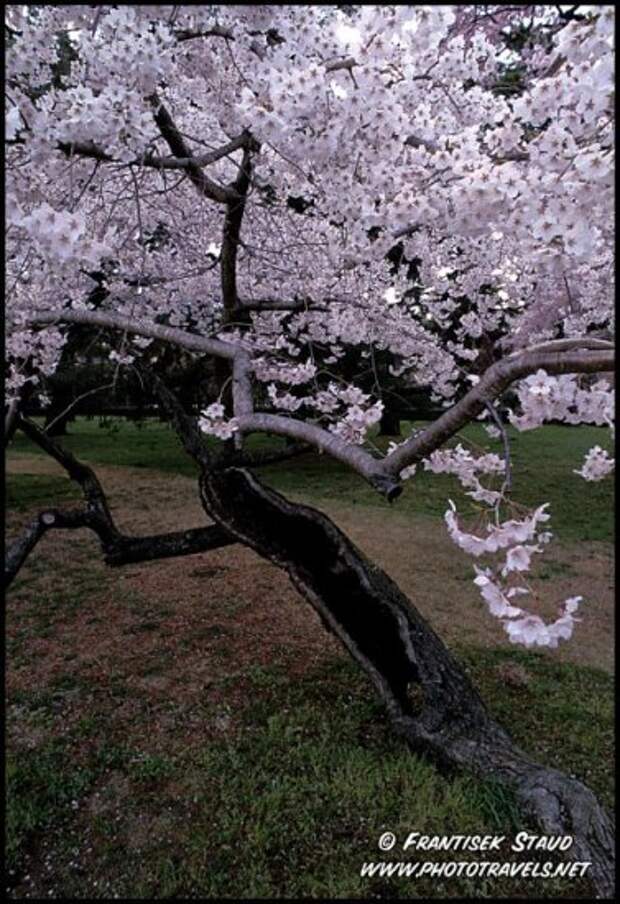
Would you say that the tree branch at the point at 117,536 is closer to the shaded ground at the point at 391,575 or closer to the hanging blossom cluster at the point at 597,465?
A: the shaded ground at the point at 391,575

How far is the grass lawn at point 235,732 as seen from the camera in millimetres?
2484

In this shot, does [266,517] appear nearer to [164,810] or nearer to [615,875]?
[164,810]

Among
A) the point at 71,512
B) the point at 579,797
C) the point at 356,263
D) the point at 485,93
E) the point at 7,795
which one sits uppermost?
the point at 485,93

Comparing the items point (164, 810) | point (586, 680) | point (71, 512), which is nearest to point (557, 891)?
point (164, 810)

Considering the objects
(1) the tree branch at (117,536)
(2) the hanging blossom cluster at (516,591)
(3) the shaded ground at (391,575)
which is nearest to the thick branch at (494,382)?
(2) the hanging blossom cluster at (516,591)

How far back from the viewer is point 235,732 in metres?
3.34

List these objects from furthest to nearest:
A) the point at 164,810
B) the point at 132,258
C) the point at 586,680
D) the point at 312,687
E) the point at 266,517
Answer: the point at 132,258 → the point at 586,680 → the point at 312,687 → the point at 266,517 → the point at 164,810

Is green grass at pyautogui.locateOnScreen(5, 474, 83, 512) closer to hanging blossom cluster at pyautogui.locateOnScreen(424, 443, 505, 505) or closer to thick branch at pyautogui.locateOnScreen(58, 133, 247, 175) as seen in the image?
thick branch at pyautogui.locateOnScreen(58, 133, 247, 175)

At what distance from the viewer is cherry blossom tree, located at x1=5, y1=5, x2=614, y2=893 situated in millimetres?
2113

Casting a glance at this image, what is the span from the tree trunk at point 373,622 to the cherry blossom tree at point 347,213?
0.04ft

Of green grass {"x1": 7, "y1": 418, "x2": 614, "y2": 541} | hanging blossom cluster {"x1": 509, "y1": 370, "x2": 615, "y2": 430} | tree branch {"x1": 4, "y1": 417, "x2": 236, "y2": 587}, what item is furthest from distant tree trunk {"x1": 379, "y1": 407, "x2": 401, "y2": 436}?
hanging blossom cluster {"x1": 509, "y1": 370, "x2": 615, "y2": 430}

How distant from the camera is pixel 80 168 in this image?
2.92m

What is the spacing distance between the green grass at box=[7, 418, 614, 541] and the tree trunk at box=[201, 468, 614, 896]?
283cm

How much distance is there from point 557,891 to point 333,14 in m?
4.03
